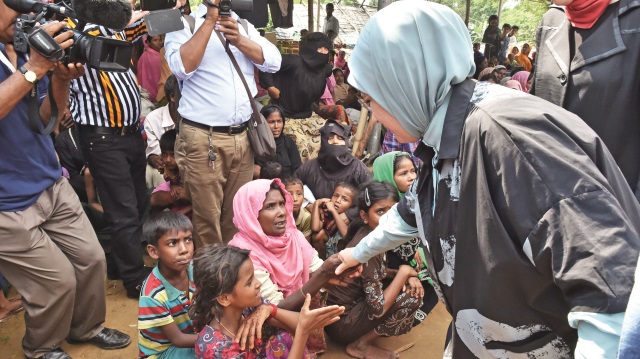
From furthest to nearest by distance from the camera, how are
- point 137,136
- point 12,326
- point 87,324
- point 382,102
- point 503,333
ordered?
1. point 137,136
2. point 12,326
3. point 87,324
4. point 382,102
5. point 503,333

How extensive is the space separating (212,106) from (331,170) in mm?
1446

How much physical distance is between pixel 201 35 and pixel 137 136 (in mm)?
931

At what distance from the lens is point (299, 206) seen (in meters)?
3.94

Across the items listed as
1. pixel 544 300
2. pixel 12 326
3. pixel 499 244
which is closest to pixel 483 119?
pixel 499 244

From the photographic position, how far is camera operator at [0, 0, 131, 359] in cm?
233

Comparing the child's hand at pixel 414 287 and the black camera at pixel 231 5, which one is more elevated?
the black camera at pixel 231 5

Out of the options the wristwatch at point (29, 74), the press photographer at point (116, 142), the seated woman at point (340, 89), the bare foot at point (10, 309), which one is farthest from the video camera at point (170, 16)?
the seated woman at point (340, 89)

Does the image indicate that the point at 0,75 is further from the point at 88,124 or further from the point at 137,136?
the point at 137,136

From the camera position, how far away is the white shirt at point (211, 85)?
323 cm

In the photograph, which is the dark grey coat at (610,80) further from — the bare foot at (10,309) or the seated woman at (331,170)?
the bare foot at (10,309)

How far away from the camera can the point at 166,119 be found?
4609mm

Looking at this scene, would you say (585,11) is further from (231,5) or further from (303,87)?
(303,87)

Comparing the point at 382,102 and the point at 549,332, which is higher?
the point at 382,102

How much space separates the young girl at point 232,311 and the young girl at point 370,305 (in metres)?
0.74
